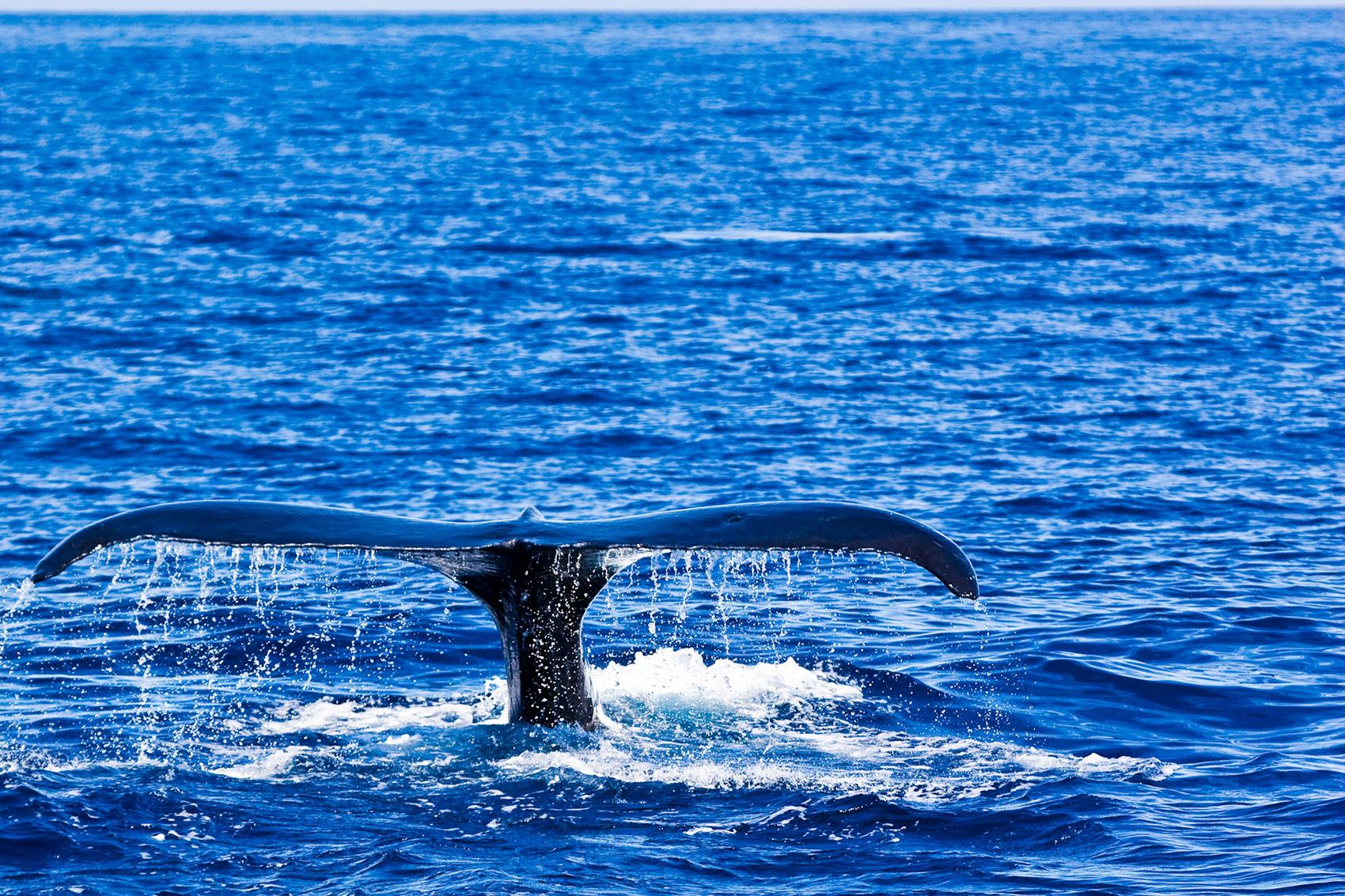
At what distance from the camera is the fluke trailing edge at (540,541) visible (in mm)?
8266

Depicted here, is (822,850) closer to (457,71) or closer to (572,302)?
(572,302)

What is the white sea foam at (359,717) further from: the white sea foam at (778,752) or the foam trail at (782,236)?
the foam trail at (782,236)

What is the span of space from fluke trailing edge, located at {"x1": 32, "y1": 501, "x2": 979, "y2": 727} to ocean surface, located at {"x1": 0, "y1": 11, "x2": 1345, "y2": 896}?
683mm

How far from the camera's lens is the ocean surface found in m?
9.05

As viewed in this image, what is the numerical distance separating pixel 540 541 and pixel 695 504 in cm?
688

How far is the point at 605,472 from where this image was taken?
55.9 feet

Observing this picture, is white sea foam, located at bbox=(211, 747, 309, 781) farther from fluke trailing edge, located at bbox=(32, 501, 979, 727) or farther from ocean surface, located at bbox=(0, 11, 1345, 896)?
fluke trailing edge, located at bbox=(32, 501, 979, 727)

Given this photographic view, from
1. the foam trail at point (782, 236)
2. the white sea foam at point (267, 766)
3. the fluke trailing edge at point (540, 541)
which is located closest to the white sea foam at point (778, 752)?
the fluke trailing edge at point (540, 541)

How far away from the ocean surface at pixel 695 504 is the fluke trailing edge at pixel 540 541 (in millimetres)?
683

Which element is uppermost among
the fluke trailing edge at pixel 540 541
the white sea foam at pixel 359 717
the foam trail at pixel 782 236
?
the foam trail at pixel 782 236

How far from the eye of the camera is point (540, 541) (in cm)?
904

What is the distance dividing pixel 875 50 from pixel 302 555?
90573 millimetres

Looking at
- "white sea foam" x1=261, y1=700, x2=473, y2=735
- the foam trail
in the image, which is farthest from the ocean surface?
the foam trail

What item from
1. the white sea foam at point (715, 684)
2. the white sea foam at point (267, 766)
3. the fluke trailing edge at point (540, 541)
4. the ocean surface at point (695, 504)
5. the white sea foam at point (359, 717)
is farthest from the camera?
the white sea foam at point (715, 684)
